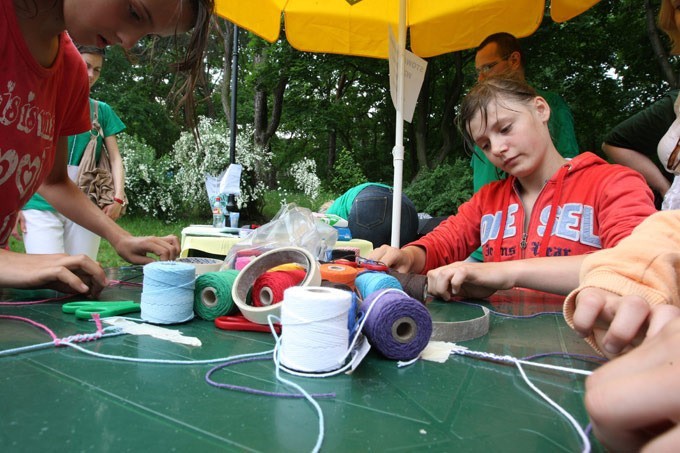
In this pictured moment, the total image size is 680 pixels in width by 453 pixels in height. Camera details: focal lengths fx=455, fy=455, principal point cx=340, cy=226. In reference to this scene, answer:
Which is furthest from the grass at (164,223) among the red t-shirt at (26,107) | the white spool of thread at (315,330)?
the white spool of thread at (315,330)

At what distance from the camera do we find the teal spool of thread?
950 millimetres

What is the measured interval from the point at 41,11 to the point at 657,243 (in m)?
1.29

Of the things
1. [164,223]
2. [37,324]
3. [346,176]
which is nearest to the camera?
[37,324]

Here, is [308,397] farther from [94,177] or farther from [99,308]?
[94,177]

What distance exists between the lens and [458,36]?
293cm

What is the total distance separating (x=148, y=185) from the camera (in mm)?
8250

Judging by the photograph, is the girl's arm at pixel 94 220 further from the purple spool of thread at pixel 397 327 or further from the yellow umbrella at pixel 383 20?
the yellow umbrella at pixel 383 20

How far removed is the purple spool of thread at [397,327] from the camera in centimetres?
75

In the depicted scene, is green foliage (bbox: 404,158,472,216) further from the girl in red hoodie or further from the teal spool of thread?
the teal spool of thread

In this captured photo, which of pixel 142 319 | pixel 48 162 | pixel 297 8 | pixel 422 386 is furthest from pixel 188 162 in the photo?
pixel 422 386

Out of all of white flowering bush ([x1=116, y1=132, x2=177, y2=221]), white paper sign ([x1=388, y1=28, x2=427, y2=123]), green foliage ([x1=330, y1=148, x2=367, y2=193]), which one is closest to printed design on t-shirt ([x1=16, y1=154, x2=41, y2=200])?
white paper sign ([x1=388, y1=28, x2=427, y2=123])

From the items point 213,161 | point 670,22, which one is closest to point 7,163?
point 670,22

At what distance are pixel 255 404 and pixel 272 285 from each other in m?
0.38

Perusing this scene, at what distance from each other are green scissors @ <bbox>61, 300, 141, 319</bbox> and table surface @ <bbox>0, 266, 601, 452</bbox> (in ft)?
0.38
